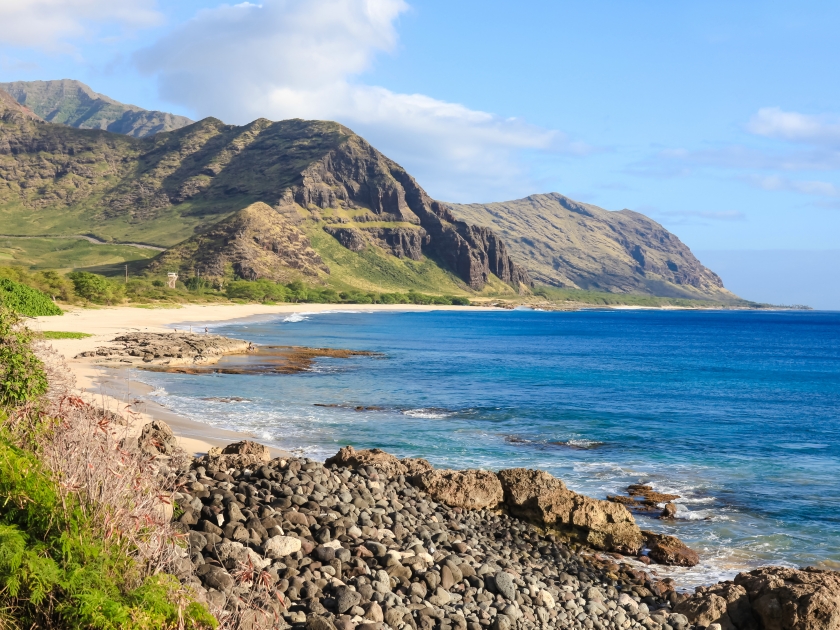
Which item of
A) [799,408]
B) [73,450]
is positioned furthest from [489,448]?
[799,408]

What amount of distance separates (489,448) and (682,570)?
12.1 metres

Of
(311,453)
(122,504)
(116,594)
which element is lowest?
(311,453)

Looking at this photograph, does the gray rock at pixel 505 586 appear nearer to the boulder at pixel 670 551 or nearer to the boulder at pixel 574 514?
the boulder at pixel 574 514

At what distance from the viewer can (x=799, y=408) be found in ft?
137

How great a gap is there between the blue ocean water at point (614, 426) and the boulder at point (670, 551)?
34 cm

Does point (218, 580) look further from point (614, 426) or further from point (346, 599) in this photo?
point (614, 426)

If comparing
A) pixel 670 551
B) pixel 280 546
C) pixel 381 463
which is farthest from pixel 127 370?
pixel 670 551

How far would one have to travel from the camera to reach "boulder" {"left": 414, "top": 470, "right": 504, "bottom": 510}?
16.4 meters

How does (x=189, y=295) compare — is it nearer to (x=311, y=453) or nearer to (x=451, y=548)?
(x=311, y=453)

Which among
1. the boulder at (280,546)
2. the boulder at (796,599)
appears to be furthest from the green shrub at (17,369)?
the boulder at (796,599)

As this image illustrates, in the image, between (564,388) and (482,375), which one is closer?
(564,388)

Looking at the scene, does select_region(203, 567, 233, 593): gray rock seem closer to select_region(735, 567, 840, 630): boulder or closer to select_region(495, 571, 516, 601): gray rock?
select_region(495, 571, 516, 601): gray rock

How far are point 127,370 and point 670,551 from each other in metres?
36.8

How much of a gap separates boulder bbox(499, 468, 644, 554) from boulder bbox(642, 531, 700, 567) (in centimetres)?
32
